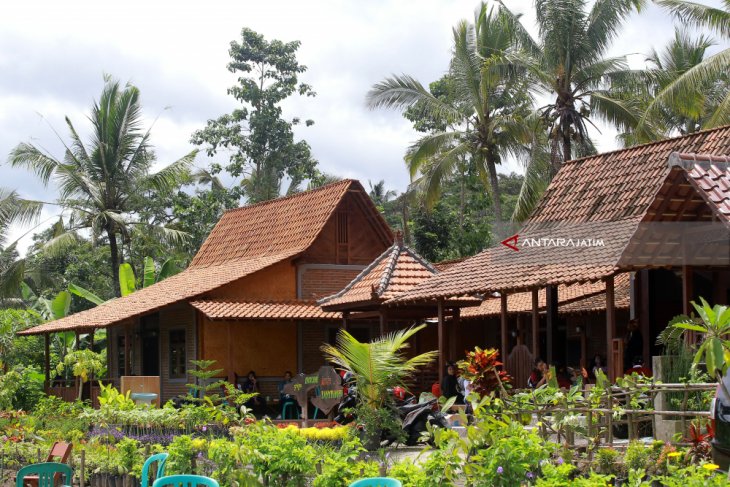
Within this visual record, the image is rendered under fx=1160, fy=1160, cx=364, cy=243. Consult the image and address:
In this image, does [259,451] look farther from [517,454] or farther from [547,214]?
[547,214]

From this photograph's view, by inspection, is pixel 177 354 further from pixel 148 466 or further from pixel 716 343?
pixel 716 343

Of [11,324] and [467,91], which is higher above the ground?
[467,91]

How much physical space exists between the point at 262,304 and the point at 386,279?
4.33 metres

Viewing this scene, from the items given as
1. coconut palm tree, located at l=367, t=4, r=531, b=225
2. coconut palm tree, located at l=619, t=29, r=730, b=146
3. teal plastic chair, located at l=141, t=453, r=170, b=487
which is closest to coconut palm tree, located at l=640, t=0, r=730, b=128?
coconut palm tree, located at l=619, t=29, r=730, b=146

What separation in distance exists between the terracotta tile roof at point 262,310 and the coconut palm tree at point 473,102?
7.28 metres

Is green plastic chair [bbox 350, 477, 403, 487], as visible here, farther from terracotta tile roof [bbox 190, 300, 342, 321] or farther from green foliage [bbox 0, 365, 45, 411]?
terracotta tile roof [bbox 190, 300, 342, 321]

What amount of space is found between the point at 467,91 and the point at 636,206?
10.6m

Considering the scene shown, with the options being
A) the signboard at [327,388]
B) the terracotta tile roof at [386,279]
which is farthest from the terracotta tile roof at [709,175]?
the terracotta tile roof at [386,279]

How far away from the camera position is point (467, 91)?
31656mm

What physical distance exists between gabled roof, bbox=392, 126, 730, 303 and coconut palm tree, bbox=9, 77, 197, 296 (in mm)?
14770

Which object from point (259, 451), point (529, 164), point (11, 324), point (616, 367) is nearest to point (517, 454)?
point (259, 451)

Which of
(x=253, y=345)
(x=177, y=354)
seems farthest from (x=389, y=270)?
(x=177, y=354)

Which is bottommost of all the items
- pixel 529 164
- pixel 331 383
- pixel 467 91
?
pixel 331 383

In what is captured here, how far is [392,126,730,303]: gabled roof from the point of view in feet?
62.7
